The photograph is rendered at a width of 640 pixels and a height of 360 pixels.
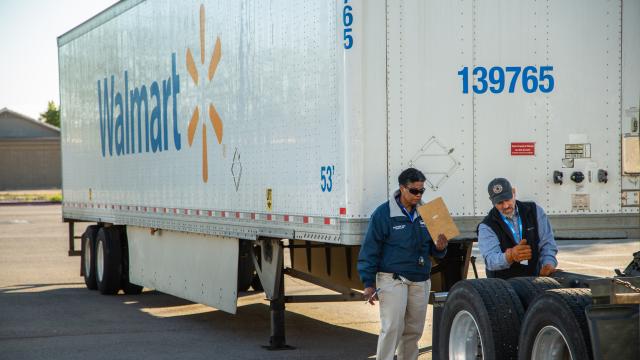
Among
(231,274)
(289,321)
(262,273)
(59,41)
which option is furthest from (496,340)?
(59,41)

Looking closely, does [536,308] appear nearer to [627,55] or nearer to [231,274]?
[627,55]

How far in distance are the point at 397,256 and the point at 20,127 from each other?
94834 millimetres

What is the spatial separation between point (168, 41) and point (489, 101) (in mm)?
5991

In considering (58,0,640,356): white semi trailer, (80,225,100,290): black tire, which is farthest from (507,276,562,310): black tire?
(80,225,100,290): black tire

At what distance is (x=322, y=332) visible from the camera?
1285cm

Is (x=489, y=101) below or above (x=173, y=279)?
above

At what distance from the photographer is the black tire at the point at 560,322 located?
650 centimetres

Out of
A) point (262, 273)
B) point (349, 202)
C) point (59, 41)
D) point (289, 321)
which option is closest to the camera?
point (349, 202)

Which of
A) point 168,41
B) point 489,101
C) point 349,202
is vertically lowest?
point 349,202

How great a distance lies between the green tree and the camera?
509 feet

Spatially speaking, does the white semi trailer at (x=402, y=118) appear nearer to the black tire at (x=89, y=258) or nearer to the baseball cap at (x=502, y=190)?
the baseball cap at (x=502, y=190)

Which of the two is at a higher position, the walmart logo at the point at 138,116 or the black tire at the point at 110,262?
the walmart logo at the point at 138,116

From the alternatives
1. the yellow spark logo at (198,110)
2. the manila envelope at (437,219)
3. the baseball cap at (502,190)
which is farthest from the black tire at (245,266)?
the baseball cap at (502,190)

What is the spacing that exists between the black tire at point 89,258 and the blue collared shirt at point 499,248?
34.6ft
